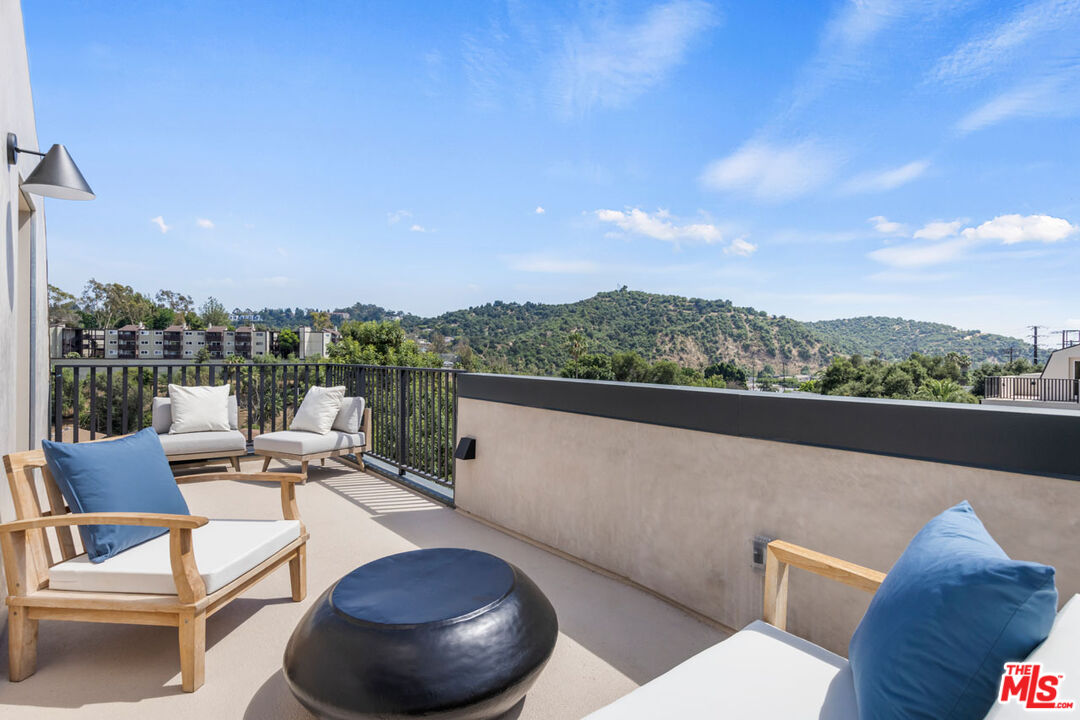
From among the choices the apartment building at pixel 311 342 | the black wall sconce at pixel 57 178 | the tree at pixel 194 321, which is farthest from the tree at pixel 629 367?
the black wall sconce at pixel 57 178

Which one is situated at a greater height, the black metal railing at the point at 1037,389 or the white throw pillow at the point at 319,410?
the white throw pillow at the point at 319,410

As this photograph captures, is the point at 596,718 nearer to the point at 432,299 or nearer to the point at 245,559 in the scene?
the point at 245,559

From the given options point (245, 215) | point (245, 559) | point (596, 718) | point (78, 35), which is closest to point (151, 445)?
point (245, 559)

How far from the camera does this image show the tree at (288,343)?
1501 inches

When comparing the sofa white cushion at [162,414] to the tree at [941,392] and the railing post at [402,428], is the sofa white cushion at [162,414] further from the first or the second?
the tree at [941,392]

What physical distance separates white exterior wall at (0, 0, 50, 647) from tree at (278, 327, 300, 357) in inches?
1400

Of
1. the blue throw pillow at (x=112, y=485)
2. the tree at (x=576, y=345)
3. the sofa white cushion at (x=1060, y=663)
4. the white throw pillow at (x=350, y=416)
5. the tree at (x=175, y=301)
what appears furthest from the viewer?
the tree at (x=576, y=345)

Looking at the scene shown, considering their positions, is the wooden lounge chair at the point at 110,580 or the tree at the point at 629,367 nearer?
the wooden lounge chair at the point at 110,580

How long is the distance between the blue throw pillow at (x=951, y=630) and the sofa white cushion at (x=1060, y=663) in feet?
0.07

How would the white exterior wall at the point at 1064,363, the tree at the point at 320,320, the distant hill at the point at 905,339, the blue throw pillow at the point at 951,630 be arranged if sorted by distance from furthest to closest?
the tree at the point at 320,320 → the distant hill at the point at 905,339 → the white exterior wall at the point at 1064,363 → the blue throw pillow at the point at 951,630

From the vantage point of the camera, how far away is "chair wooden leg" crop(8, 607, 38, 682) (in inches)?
77.5

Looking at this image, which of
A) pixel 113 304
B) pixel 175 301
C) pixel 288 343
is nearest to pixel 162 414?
pixel 288 343

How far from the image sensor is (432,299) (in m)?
41.4

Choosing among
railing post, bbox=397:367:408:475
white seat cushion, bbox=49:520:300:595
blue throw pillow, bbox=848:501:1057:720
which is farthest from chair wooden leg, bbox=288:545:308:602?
railing post, bbox=397:367:408:475
